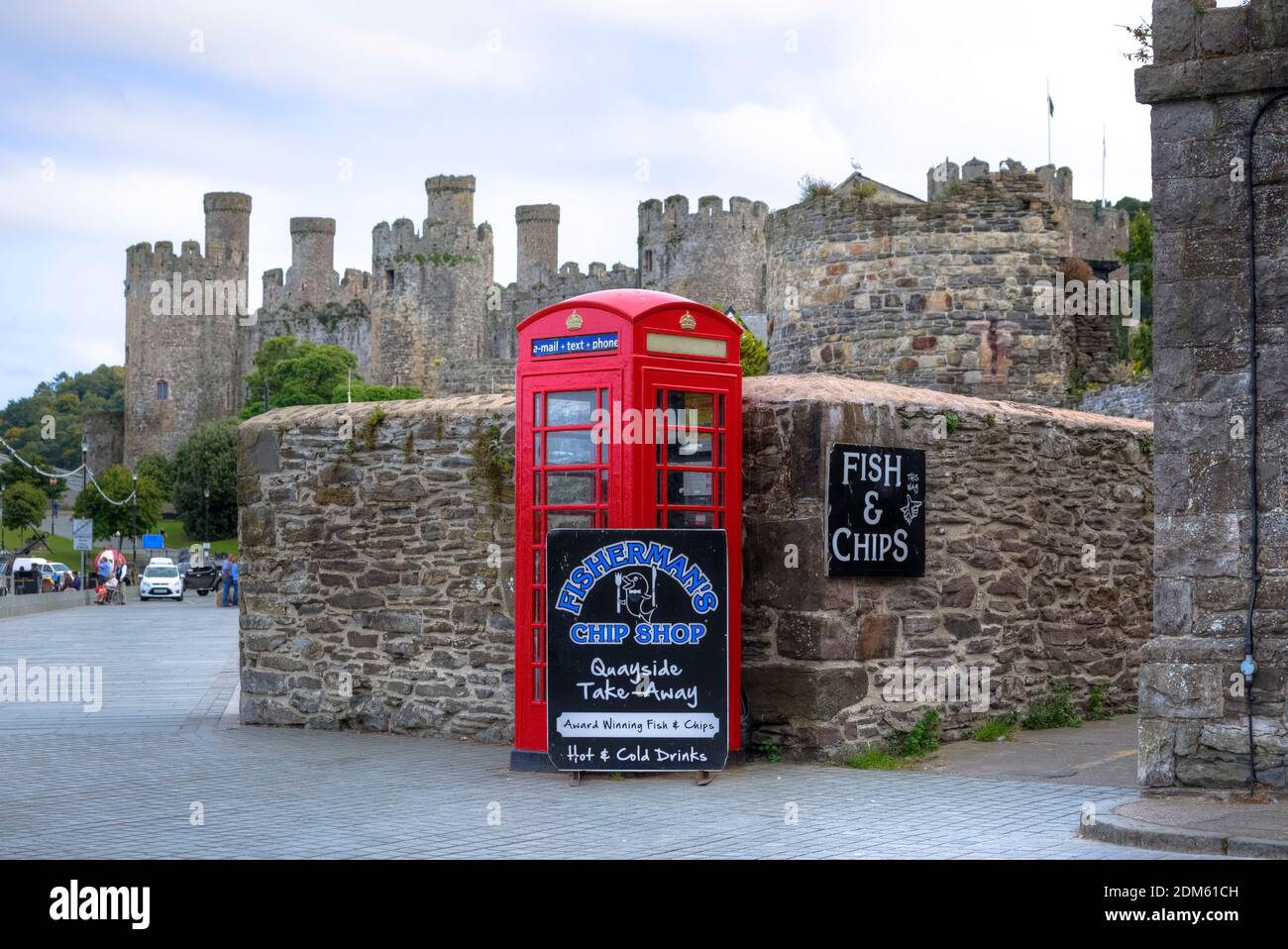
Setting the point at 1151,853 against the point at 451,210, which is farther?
the point at 451,210

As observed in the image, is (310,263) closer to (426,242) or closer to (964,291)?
(426,242)

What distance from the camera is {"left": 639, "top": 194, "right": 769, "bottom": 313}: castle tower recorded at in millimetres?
76312

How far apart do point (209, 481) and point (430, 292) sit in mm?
13715

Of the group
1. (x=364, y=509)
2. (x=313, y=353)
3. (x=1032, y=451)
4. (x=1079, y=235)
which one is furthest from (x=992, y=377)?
(x=313, y=353)

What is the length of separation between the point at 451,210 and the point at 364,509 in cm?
7178

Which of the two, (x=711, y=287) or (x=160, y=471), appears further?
(x=160, y=471)

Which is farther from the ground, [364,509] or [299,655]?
[364,509]

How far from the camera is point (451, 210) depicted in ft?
271

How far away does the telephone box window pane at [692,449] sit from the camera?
10.1 metres

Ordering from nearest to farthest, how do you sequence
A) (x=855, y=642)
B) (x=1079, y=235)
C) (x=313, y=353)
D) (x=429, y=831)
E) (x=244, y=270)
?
(x=429, y=831) → (x=855, y=642) → (x=1079, y=235) → (x=313, y=353) → (x=244, y=270)

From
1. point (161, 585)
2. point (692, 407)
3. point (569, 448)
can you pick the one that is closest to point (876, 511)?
point (692, 407)

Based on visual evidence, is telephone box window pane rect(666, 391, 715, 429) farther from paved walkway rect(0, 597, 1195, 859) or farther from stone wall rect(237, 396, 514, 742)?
paved walkway rect(0, 597, 1195, 859)

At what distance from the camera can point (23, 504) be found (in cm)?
6316

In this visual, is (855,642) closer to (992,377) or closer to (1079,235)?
(992,377)
